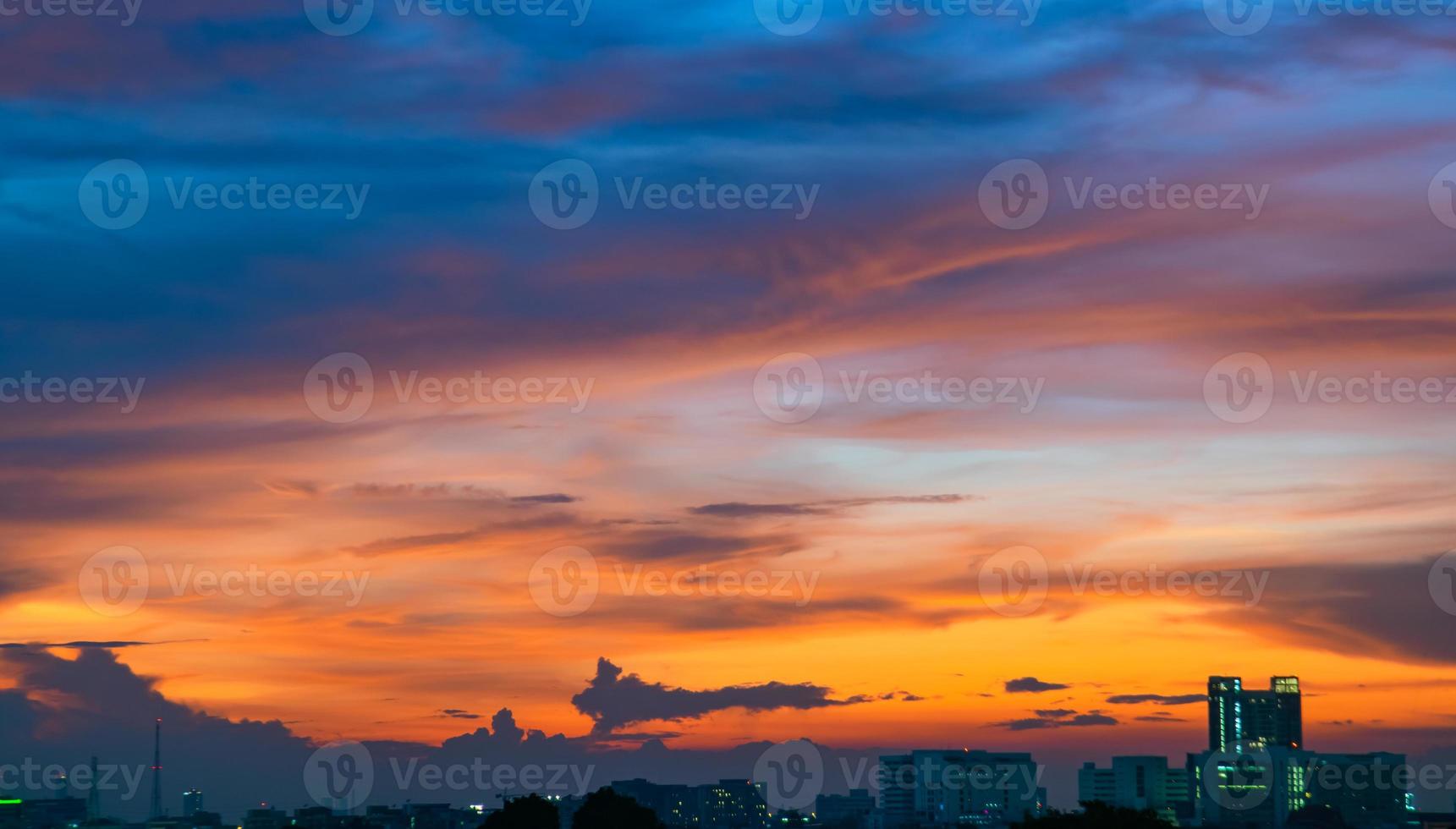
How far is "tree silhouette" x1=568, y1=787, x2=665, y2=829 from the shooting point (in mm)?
130750

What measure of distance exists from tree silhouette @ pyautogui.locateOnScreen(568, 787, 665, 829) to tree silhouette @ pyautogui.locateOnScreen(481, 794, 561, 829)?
6.99ft

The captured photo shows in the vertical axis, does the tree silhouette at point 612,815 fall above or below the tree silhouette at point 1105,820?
below

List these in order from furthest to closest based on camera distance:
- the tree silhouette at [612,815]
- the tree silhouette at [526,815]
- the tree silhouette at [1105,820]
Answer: the tree silhouette at [526,815], the tree silhouette at [612,815], the tree silhouette at [1105,820]

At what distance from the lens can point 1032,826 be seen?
90625mm

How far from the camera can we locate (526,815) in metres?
138

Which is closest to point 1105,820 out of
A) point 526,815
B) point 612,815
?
point 612,815

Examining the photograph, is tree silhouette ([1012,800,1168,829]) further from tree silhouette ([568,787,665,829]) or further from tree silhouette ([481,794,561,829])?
tree silhouette ([481,794,561,829])

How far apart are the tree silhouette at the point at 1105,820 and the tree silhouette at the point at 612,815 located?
156 feet

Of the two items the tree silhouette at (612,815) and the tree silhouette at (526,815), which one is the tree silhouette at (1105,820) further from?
the tree silhouette at (526,815)

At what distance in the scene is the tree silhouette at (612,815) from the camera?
429 feet

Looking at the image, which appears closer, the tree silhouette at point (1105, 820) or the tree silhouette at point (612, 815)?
the tree silhouette at point (1105, 820)

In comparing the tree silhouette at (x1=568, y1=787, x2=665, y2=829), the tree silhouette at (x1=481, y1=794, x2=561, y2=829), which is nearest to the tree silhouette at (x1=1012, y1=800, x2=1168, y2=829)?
the tree silhouette at (x1=568, y1=787, x2=665, y2=829)

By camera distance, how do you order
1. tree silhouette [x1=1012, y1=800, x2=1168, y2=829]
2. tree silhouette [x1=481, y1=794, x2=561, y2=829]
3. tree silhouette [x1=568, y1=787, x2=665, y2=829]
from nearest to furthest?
tree silhouette [x1=1012, y1=800, x2=1168, y2=829]
tree silhouette [x1=568, y1=787, x2=665, y2=829]
tree silhouette [x1=481, y1=794, x2=561, y2=829]

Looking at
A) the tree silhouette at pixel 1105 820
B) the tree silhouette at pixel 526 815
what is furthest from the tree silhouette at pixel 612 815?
the tree silhouette at pixel 1105 820
